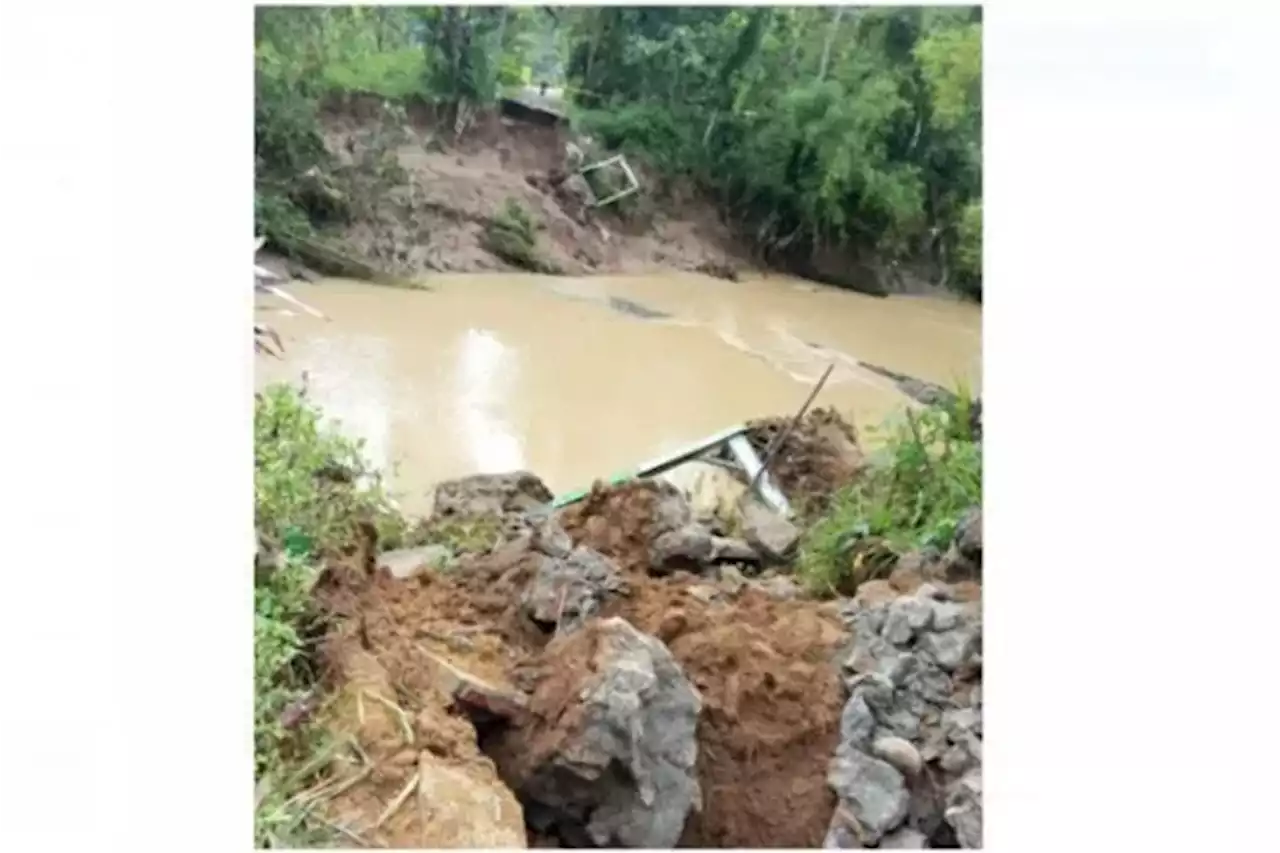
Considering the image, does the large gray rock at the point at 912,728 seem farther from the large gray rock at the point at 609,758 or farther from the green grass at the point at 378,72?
the green grass at the point at 378,72

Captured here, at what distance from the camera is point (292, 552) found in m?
1.65

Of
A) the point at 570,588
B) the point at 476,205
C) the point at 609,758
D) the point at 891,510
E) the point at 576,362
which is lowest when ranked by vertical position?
the point at 609,758

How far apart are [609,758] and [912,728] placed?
14.8 inches

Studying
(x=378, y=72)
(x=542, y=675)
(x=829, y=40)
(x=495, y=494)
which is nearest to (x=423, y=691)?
(x=542, y=675)

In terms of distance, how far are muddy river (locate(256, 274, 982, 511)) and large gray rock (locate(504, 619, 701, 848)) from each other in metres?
0.24

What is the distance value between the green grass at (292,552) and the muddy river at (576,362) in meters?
0.03

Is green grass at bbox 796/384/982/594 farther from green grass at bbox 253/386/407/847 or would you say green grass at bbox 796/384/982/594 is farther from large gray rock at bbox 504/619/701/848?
green grass at bbox 253/386/407/847

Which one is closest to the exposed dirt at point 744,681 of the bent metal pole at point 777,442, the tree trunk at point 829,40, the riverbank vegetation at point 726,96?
the bent metal pole at point 777,442

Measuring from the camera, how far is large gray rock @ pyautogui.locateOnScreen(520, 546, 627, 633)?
1666 millimetres

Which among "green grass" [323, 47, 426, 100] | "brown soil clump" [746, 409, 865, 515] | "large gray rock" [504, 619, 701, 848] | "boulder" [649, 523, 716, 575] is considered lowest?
"large gray rock" [504, 619, 701, 848]

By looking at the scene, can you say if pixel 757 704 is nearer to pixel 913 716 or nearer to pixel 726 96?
pixel 913 716

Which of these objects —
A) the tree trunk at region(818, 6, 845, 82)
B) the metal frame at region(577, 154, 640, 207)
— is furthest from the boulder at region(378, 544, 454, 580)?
the tree trunk at region(818, 6, 845, 82)

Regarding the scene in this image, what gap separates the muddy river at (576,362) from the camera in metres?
1.67
